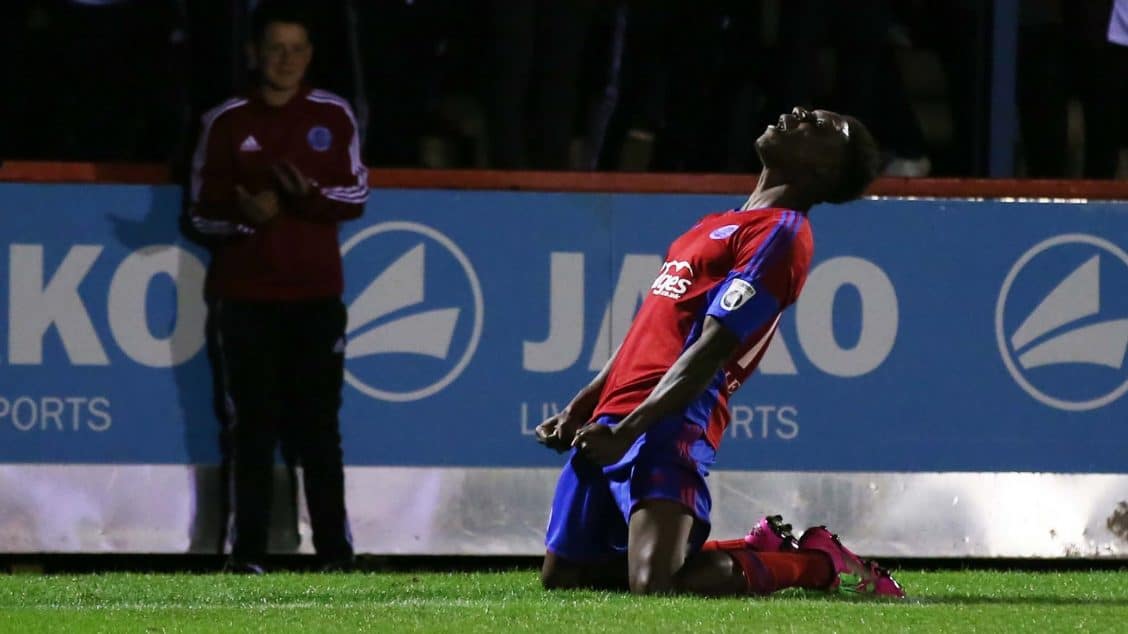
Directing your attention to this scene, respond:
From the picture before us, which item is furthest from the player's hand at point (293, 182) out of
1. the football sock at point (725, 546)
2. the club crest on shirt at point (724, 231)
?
the football sock at point (725, 546)

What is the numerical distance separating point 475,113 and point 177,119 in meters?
1.25

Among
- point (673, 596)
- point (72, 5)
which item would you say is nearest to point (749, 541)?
point (673, 596)

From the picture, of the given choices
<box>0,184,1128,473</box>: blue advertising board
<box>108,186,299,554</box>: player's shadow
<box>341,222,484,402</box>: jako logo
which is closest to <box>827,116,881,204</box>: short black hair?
<box>0,184,1128,473</box>: blue advertising board

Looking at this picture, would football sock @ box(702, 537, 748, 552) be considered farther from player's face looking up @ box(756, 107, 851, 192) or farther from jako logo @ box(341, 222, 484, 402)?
jako logo @ box(341, 222, 484, 402)

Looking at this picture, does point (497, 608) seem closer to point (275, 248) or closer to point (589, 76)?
point (275, 248)

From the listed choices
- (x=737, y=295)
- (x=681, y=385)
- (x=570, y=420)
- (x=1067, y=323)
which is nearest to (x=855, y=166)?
(x=737, y=295)

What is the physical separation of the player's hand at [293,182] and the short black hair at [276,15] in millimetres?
576

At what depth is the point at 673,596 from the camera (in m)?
6.69

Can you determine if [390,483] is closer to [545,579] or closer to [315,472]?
[315,472]

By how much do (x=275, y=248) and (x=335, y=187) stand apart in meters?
0.36

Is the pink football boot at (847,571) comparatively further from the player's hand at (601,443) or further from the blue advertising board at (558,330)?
the blue advertising board at (558,330)

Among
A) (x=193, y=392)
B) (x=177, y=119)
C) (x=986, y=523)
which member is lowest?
(x=986, y=523)

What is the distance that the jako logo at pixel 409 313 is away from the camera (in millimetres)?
9094

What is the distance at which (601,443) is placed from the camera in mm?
6473
